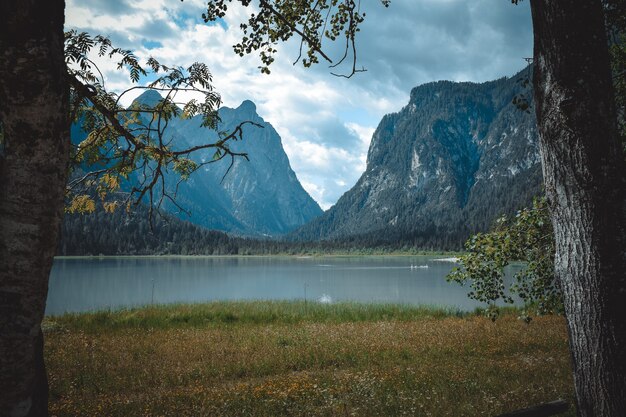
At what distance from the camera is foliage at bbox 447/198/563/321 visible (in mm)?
10953

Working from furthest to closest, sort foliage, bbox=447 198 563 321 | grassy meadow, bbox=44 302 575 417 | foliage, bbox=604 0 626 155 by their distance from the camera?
foliage, bbox=447 198 563 321, grassy meadow, bbox=44 302 575 417, foliage, bbox=604 0 626 155

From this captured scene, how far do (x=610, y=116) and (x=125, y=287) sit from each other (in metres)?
66.8

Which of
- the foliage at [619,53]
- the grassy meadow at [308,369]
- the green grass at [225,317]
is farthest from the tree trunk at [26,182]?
the green grass at [225,317]

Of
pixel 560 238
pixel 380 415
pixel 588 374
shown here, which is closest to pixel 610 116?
pixel 560 238

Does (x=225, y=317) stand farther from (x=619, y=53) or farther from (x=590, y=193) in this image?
(x=590, y=193)

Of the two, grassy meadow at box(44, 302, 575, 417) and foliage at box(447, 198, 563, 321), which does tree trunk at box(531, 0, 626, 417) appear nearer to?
grassy meadow at box(44, 302, 575, 417)

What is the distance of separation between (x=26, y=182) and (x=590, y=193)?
13.4 feet

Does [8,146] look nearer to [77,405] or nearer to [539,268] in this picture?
[77,405]

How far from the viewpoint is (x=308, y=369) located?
37.5 ft

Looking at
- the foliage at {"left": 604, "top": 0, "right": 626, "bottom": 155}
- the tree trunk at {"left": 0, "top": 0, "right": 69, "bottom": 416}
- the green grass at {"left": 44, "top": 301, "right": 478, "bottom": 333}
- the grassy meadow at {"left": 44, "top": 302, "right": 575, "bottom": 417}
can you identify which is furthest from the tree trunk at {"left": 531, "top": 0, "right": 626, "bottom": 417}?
the green grass at {"left": 44, "top": 301, "right": 478, "bottom": 333}

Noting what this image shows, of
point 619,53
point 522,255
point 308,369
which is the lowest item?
point 308,369

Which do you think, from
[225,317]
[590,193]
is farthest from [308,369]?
[225,317]

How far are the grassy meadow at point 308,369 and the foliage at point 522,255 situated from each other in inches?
67.6

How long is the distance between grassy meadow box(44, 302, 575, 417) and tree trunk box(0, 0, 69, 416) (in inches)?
224
